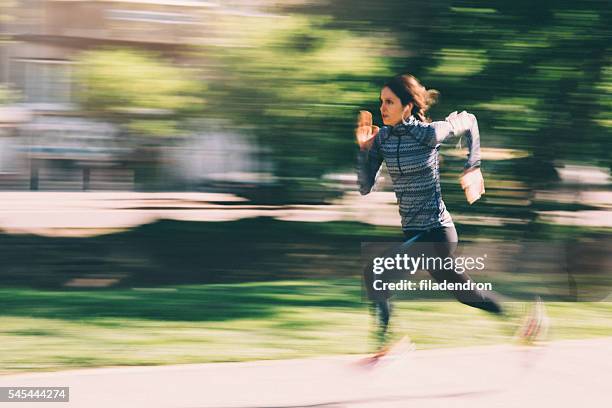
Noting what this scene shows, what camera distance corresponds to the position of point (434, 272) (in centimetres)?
507

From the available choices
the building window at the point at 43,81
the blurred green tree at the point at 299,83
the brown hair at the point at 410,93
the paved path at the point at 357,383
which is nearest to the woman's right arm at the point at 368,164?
the brown hair at the point at 410,93

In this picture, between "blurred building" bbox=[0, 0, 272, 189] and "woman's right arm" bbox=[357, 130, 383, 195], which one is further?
"blurred building" bbox=[0, 0, 272, 189]

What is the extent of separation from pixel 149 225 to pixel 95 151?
37.8 inches

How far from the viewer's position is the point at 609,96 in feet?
28.6

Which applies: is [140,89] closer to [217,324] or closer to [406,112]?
[217,324]

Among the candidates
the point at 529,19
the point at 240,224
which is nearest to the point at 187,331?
the point at 240,224

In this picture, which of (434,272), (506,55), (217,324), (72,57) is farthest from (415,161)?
(72,57)

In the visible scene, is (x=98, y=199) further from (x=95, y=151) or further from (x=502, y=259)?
(x=502, y=259)

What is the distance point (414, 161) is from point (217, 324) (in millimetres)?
2570

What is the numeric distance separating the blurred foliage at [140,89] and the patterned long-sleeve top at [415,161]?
3.94 metres

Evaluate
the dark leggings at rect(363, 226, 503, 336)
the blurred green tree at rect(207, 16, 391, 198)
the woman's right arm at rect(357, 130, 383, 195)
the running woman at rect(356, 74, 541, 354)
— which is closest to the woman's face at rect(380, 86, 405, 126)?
the running woman at rect(356, 74, 541, 354)

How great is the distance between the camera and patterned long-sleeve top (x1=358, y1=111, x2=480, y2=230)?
16.1 ft

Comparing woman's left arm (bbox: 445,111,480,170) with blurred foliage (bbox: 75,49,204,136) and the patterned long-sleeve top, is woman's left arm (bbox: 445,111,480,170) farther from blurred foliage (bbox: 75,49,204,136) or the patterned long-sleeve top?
blurred foliage (bbox: 75,49,204,136)

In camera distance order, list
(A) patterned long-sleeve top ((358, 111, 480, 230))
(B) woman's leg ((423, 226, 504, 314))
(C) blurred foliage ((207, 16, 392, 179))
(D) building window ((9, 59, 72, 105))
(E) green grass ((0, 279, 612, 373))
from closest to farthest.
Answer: (A) patterned long-sleeve top ((358, 111, 480, 230)) < (B) woman's leg ((423, 226, 504, 314)) < (E) green grass ((0, 279, 612, 373)) < (C) blurred foliage ((207, 16, 392, 179)) < (D) building window ((9, 59, 72, 105))
